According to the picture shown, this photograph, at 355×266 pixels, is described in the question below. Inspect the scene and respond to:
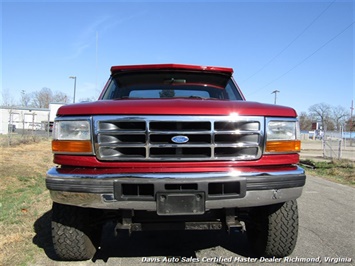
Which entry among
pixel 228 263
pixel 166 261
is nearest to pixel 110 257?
pixel 166 261

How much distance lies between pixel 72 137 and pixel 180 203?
1.07 m

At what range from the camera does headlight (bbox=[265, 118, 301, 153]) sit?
2701 millimetres

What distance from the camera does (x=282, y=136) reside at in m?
2.77

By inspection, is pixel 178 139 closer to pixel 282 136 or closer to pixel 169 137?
pixel 169 137

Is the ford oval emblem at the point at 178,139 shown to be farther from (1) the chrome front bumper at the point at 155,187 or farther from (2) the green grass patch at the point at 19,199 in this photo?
(2) the green grass patch at the point at 19,199

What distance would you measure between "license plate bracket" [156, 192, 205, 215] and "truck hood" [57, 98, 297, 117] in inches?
25.6

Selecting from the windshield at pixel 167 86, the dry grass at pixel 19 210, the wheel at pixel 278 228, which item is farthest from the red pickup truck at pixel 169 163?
the windshield at pixel 167 86

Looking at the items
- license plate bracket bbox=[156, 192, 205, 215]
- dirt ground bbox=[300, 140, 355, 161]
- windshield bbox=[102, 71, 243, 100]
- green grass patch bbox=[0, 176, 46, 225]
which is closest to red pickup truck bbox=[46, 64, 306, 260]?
license plate bracket bbox=[156, 192, 205, 215]

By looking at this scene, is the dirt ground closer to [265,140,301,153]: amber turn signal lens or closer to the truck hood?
[265,140,301,153]: amber turn signal lens

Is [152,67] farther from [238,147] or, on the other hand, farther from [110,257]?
[110,257]

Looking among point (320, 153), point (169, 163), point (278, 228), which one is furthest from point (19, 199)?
point (320, 153)

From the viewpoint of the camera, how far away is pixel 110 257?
3.25m

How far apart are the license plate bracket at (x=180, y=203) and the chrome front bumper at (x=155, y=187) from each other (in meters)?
0.03

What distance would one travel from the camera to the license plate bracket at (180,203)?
241cm
